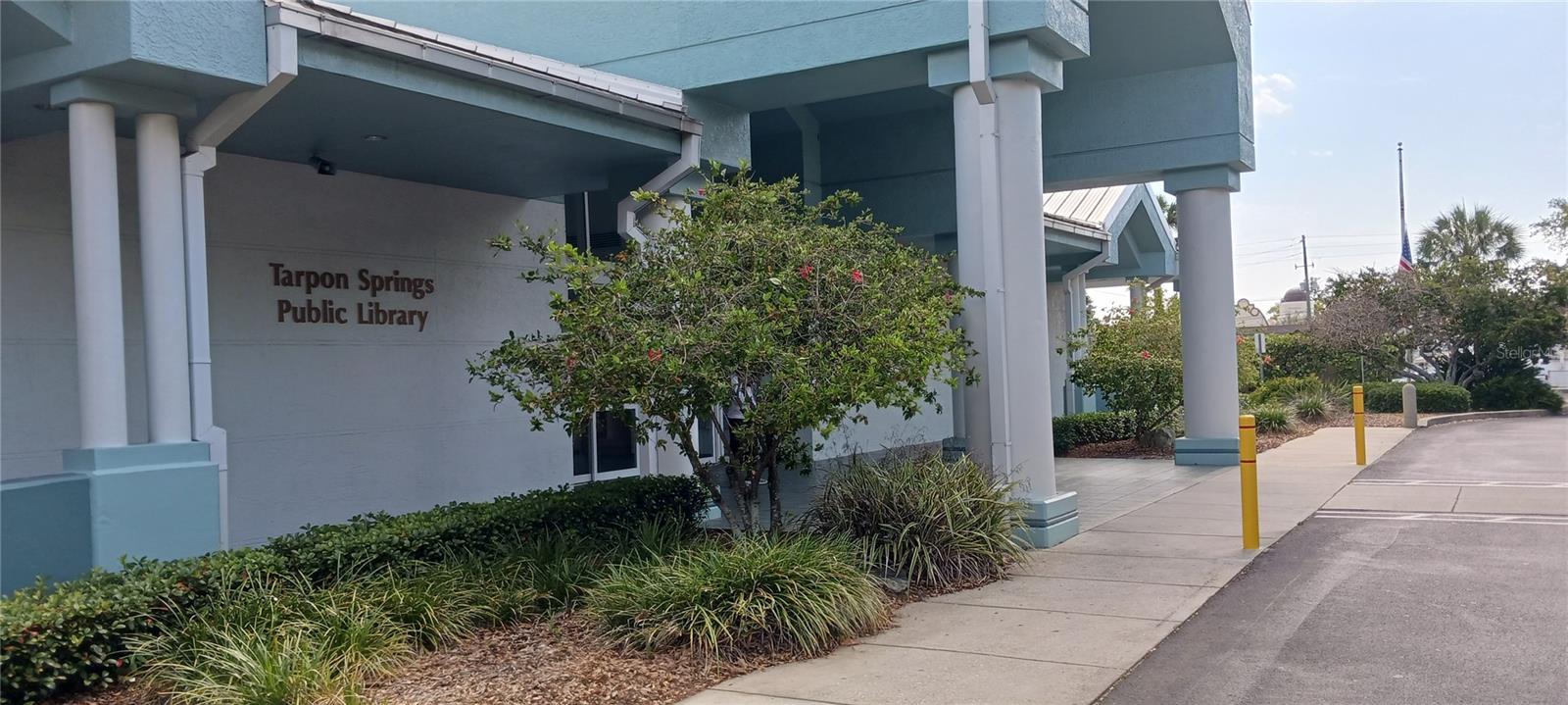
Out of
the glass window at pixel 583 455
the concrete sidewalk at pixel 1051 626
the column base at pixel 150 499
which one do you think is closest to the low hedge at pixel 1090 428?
the concrete sidewalk at pixel 1051 626

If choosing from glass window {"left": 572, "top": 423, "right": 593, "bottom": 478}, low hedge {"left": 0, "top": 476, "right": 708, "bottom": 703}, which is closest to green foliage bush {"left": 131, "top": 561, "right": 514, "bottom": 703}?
low hedge {"left": 0, "top": 476, "right": 708, "bottom": 703}

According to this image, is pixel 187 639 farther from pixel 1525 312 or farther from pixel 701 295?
pixel 1525 312

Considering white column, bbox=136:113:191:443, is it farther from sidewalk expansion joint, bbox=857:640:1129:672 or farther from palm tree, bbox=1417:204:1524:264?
palm tree, bbox=1417:204:1524:264

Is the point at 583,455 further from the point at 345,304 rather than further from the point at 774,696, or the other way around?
the point at 774,696

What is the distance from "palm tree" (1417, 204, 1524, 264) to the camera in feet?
138

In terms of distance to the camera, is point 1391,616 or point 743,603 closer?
point 743,603

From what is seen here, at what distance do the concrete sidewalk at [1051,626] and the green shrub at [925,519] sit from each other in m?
0.28

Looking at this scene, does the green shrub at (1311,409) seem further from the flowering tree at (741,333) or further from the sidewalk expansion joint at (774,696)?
the sidewalk expansion joint at (774,696)

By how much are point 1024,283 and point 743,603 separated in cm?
488

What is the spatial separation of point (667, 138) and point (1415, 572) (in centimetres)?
725

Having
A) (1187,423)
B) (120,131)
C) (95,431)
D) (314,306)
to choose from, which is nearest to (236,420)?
(314,306)

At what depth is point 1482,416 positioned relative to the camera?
89.4 ft

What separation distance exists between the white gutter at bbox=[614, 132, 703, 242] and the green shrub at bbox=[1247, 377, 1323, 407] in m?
18.6

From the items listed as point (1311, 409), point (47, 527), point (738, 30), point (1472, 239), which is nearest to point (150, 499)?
point (47, 527)
